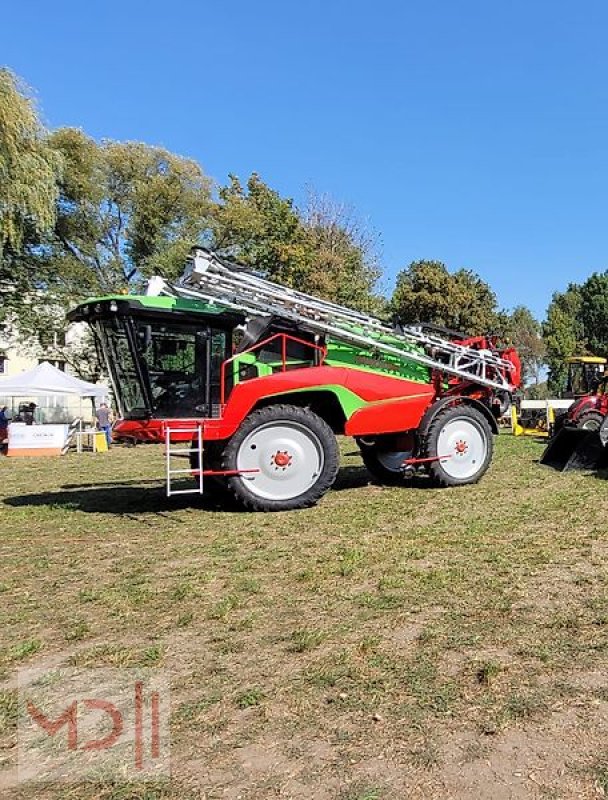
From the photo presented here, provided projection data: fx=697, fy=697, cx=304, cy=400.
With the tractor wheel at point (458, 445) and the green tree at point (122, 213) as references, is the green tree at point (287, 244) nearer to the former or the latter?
the green tree at point (122, 213)

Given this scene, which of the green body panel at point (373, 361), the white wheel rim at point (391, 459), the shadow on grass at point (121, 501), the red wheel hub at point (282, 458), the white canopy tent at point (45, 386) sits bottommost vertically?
the shadow on grass at point (121, 501)

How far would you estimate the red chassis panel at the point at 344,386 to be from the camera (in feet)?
29.4

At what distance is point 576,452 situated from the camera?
40.4ft

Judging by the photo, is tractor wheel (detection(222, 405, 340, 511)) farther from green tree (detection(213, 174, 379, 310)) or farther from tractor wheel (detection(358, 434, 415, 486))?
green tree (detection(213, 174, 379, 310))

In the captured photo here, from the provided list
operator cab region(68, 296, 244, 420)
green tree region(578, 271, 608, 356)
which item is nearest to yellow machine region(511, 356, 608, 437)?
operator cab region(68, 296, 244, 420)

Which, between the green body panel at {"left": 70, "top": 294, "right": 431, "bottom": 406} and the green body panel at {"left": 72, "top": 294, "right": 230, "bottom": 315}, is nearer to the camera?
the green body panel at {"left": 72, "top": 294, "right": 230, "bottom": 315}

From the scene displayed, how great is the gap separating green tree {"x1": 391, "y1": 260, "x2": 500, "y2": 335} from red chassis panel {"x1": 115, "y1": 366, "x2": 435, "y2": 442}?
100 feet

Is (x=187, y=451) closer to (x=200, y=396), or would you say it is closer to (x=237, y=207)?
(x=200, y=396)

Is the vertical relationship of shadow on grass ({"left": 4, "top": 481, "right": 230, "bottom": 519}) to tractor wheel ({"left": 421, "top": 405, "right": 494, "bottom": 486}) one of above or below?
below

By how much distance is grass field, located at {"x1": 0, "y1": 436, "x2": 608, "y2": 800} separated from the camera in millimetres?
2791

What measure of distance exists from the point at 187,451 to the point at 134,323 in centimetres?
176

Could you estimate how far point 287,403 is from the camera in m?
9.55

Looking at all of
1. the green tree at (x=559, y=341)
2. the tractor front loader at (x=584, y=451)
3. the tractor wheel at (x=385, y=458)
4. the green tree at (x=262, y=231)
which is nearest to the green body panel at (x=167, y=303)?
the tractor wheel at (x=385, y=458)

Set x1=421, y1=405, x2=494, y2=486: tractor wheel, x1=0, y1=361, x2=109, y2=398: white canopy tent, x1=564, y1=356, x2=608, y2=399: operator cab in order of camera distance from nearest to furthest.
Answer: x1=421, y1=405, x2=494, y2=486: tractor wheel < x1=0, y1=361, x2=109, y2=398: white canopy tent < x1=564, y1=356, x2=608, y2=399: operator cab
